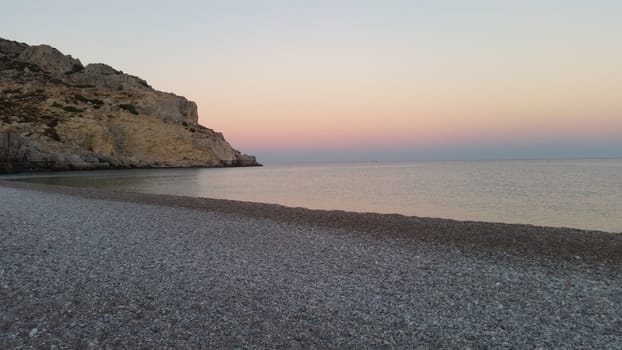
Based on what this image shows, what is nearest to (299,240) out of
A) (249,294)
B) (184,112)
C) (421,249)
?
(421,249)

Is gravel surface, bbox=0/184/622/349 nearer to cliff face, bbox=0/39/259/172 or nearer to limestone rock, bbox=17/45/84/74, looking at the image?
cliff face, bbox=0/39/259/172

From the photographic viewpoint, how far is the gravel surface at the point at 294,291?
17.6 ft

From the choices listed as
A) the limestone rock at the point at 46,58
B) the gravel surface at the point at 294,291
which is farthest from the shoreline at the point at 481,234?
the limestone rock at the point at 46,58

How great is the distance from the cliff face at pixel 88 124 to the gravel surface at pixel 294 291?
67558 millimetres

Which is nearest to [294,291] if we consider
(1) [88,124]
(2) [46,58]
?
(1) [88,124]

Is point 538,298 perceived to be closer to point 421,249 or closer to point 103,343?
point 421,249

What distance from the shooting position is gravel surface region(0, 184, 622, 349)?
5367mm

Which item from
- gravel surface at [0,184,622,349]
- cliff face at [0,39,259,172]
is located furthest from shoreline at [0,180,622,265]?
cliff face at [0,39,259,172]

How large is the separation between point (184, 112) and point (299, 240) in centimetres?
10903

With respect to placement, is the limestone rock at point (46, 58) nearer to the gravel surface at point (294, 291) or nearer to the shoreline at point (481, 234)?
the shoreline at point (481, 234)

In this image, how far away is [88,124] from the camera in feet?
254

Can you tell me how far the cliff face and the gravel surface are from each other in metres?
67.6

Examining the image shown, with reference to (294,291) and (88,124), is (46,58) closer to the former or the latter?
(88,124)

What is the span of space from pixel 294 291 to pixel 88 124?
8340 centimetres
